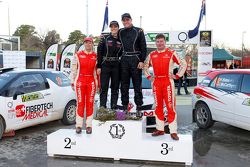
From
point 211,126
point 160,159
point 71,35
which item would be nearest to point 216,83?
point 211,126

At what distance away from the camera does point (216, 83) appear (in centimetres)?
804

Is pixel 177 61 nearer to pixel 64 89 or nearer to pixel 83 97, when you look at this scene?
pixel 83 97

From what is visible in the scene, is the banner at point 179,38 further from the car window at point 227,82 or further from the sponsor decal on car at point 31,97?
the sponsor decal on car at point 31,97

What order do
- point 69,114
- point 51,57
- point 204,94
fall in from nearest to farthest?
point 204,94 → point 69,114 → point 51,57

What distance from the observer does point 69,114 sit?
9.02 meters

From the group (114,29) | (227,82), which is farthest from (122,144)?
(227,82)

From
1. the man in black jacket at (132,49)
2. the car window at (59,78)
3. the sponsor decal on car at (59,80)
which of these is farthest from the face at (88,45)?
the sponsor decal on car at (59,80)

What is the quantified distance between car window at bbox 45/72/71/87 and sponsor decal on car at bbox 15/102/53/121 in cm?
70

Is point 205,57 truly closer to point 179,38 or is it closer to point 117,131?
point 179,38

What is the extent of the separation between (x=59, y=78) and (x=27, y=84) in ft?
4.20

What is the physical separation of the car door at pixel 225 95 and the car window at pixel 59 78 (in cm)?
384

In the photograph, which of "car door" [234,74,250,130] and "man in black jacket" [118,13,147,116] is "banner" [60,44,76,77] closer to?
"car door" [234,74,250,130]

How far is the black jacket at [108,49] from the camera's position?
625 centimetres

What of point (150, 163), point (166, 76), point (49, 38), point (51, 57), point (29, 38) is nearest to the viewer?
point (150, 163)
